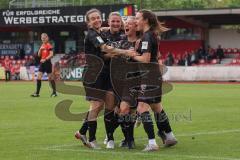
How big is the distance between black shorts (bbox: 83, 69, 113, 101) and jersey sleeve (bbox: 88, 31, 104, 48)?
513 millimetres

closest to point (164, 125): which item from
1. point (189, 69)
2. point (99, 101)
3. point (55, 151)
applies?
point (99, 101)

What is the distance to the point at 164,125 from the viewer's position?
1045cm

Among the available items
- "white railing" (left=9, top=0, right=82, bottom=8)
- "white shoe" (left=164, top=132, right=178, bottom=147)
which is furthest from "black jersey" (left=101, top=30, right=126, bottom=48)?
"white railing" (left=9, top=0, right=82, bottom=8)

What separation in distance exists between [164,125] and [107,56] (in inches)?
57.7

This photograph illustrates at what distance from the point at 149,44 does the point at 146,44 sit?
0.17 ft

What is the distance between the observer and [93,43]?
10.1 metres

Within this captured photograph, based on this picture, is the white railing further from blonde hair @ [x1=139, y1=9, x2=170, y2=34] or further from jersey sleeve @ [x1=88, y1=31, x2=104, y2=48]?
blonde hair @ [x1=139, y1=9, x2=170, y2=34]

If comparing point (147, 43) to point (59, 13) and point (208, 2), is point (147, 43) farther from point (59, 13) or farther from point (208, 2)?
point (208, 2)

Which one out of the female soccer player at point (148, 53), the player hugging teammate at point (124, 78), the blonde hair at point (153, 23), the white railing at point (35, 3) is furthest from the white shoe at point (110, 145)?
the white railing at point (35, 3)

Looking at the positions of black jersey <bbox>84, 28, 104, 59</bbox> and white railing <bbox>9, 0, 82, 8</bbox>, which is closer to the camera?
black jersey <bbox>84, 28, 104, 59</bbox>

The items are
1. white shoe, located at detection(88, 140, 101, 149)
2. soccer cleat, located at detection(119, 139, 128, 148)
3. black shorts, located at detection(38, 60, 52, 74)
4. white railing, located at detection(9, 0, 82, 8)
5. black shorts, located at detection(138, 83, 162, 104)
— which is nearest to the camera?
black shorts, located at detection(138, 83, 162, 104)

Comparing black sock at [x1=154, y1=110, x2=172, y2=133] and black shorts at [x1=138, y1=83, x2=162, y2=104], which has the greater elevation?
black shorts at [x1=138, y1=83, x2=162, y2=104]

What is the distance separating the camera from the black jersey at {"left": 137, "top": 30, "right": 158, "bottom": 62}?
32.0 feet

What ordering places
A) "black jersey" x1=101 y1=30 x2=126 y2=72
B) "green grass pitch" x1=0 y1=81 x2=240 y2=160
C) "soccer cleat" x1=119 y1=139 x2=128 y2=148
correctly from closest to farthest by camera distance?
1. "green grass pitch" x1=0 y1=81 x2=240 y2=160
2. "black jersey" x1=101 y1=30 x2=126 y2=72
3. "soccer cleat" x1=119 y1=139 x2=128 y2=148
